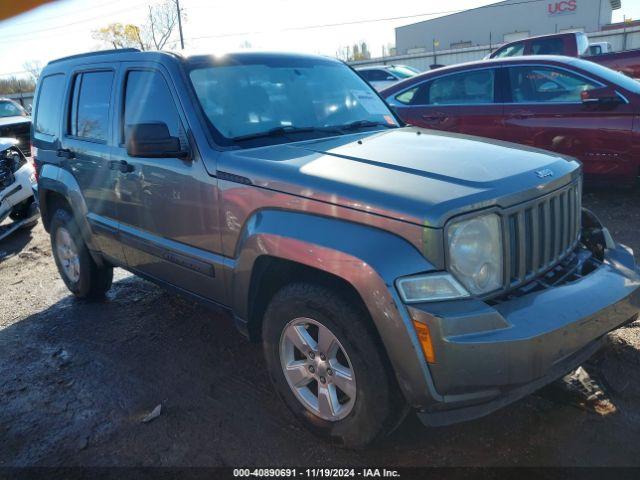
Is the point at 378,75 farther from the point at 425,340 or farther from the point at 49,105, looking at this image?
the point at 425,340

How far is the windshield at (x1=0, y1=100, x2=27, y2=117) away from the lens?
12.7 meters

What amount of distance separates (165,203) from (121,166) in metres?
0.56

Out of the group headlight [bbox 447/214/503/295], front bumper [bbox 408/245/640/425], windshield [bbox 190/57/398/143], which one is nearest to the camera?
front bumper [bbox 408/245/640/425]

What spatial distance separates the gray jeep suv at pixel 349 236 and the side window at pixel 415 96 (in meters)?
3.26

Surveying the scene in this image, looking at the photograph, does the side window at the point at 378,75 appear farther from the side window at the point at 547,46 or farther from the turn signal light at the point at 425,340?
the turn signal light at the point at 425,340

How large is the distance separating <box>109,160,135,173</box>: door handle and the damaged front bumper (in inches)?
90.0

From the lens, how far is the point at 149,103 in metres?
3.54

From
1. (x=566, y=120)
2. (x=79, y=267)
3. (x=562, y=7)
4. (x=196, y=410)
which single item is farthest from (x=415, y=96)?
(x=562, y=7)

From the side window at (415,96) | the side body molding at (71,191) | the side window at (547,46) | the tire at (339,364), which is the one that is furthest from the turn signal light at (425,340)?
the side window at (547,46)

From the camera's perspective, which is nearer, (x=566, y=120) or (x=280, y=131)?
(x=280, y=131)

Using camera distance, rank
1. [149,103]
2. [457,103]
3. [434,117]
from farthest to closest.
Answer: [434,117] → [457,103] → [149,103]

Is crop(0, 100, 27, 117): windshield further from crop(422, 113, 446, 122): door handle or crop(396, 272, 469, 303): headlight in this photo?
crop(396, 272, 469, 303): headlight

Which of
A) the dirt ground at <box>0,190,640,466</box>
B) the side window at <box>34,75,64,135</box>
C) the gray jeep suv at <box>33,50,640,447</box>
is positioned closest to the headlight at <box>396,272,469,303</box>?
the gray jeep suv at <box>33,50,640,447</box>

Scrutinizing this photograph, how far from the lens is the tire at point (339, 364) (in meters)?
2.37
